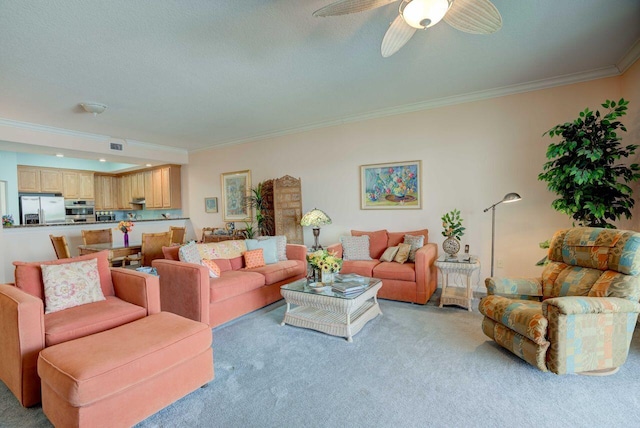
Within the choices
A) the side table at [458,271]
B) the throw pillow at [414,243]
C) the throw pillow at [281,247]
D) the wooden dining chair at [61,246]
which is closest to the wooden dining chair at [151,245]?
the wooden dining chair at [61,246]

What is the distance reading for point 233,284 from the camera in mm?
3205

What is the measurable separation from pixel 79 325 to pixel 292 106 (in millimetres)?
3510

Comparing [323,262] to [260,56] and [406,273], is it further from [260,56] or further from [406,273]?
[260,56]

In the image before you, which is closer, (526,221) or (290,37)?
(290,37)

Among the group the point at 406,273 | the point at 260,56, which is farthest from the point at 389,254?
the point at 260,56

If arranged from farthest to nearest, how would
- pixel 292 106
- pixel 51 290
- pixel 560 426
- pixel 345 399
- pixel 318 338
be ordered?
pixel 292 106 < pixel 318 338 < pixel 51 290 < pixel 345 399 < pixel 560 426

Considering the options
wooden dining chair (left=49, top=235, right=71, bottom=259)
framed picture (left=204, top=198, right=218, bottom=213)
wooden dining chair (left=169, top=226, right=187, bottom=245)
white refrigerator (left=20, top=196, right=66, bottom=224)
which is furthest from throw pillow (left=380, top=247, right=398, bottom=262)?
white refrigerator (left=20, top=196, right=66, bottom=224)

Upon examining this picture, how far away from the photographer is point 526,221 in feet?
12.5

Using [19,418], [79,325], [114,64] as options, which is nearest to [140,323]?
[79,325]

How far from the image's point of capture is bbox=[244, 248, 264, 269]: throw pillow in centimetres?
395

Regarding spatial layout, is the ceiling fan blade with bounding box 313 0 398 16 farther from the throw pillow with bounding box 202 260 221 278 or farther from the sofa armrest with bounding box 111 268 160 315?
the throw pillow with bounding box 202 260 221 278

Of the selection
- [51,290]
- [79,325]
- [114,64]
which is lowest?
[79,325]

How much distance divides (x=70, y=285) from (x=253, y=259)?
1936 mm

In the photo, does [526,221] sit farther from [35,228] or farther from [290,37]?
[35,228]
